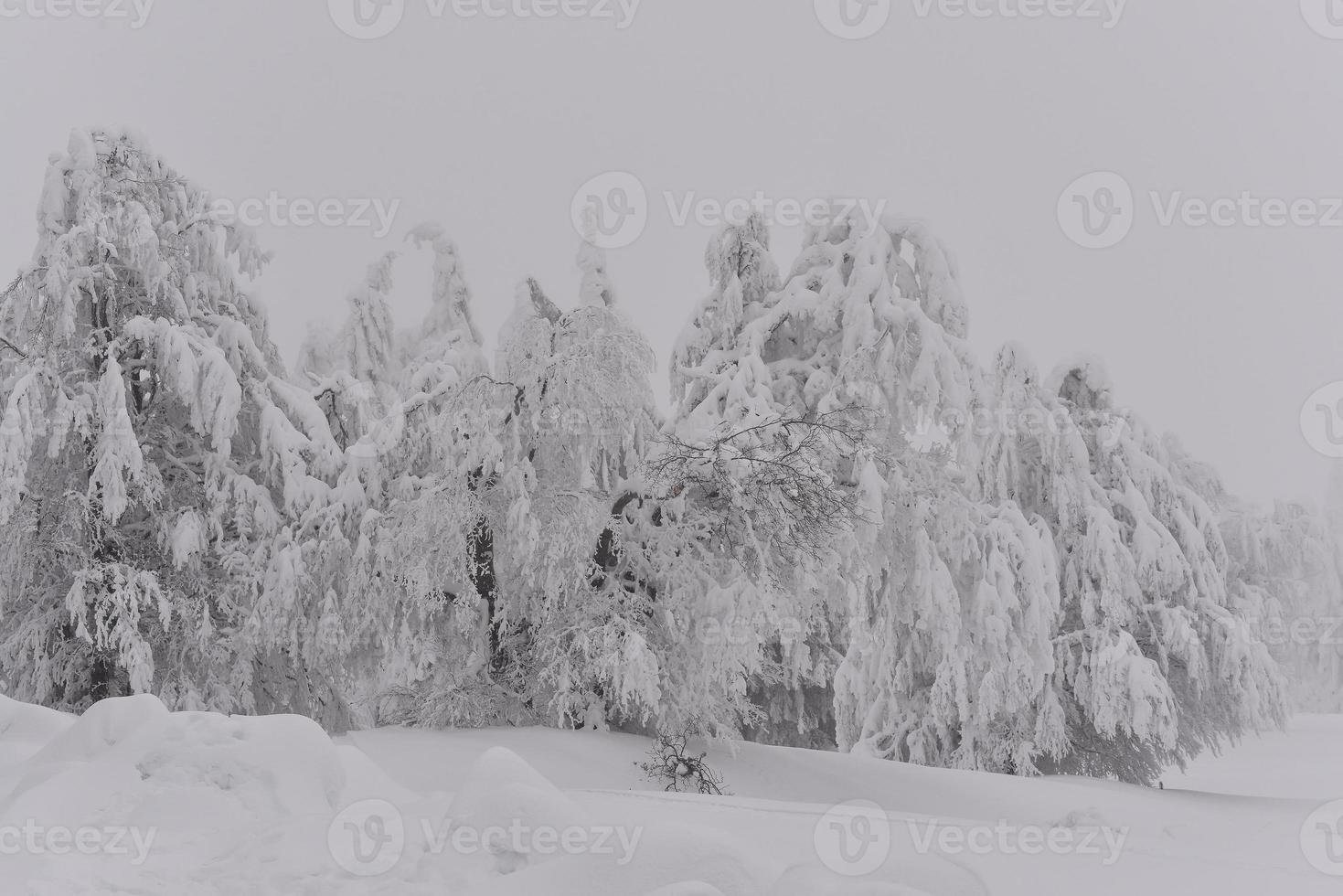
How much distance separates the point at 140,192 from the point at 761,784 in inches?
411

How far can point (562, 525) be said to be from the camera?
10.9 meters

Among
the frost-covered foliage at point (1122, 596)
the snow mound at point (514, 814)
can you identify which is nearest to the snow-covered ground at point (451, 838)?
the snow mound at point (514, 814)

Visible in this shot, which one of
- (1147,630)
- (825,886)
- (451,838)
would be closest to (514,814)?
(451,838)

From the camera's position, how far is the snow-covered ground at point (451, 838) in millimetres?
4477

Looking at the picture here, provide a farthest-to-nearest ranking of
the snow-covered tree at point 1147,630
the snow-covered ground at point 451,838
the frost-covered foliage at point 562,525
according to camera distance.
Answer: the snow-covered tree at point 1147,630
the frost-covered foliage at point 562,525
the snow-covered ground at point 451,838

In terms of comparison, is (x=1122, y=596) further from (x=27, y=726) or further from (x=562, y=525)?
(x=27, y=726)

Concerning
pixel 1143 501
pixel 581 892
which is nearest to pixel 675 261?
pixel 1143 501

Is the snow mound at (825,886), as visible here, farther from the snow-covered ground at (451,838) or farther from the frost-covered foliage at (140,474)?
the frost-covered foliage at (140,474)

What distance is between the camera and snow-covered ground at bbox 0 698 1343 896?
4477 mm

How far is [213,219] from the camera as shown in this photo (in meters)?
13.4

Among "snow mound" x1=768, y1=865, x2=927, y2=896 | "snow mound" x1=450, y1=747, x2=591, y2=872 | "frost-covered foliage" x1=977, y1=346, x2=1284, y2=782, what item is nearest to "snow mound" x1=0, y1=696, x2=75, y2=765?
"snow mound" x1=450, y1=747, x2=591, y2=872

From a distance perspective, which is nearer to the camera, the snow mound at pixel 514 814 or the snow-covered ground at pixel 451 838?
the snow-covered ground at pixel 451 838

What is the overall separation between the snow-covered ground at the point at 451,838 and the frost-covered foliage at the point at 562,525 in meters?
3.77

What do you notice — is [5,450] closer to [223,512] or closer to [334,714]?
[223,512]
